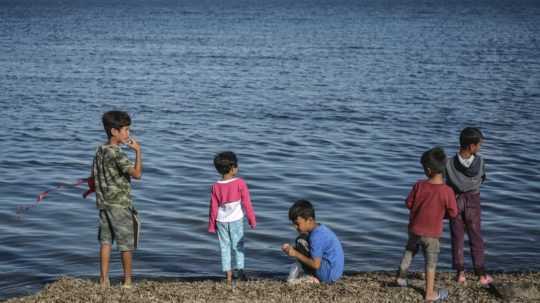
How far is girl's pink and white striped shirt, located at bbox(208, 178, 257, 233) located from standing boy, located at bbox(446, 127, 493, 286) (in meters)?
2.12

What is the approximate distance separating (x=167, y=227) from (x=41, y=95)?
679 inches

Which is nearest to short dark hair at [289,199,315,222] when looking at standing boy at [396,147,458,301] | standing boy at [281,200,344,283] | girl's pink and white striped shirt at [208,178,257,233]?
standing boy at [281,200,344,283]

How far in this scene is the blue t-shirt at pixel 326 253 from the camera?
24.9 feet

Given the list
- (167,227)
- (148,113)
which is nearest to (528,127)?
(148,113)

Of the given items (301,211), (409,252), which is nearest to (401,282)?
(409,252)

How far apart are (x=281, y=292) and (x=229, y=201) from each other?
1.19 m

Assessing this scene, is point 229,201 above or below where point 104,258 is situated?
above

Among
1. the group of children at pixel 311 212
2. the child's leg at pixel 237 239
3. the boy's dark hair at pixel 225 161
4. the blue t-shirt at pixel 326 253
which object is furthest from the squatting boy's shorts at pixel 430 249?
the boy's dark hair at pixel 225 161

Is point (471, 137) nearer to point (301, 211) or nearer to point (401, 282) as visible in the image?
point (401, 282)

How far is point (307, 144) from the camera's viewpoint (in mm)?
18922

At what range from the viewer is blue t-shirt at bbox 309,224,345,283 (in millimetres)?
7582

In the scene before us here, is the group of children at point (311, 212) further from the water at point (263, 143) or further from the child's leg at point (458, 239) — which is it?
the water at point (263, 143)

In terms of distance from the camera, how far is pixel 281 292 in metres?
7.27

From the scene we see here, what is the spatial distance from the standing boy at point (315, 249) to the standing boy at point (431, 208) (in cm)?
86
